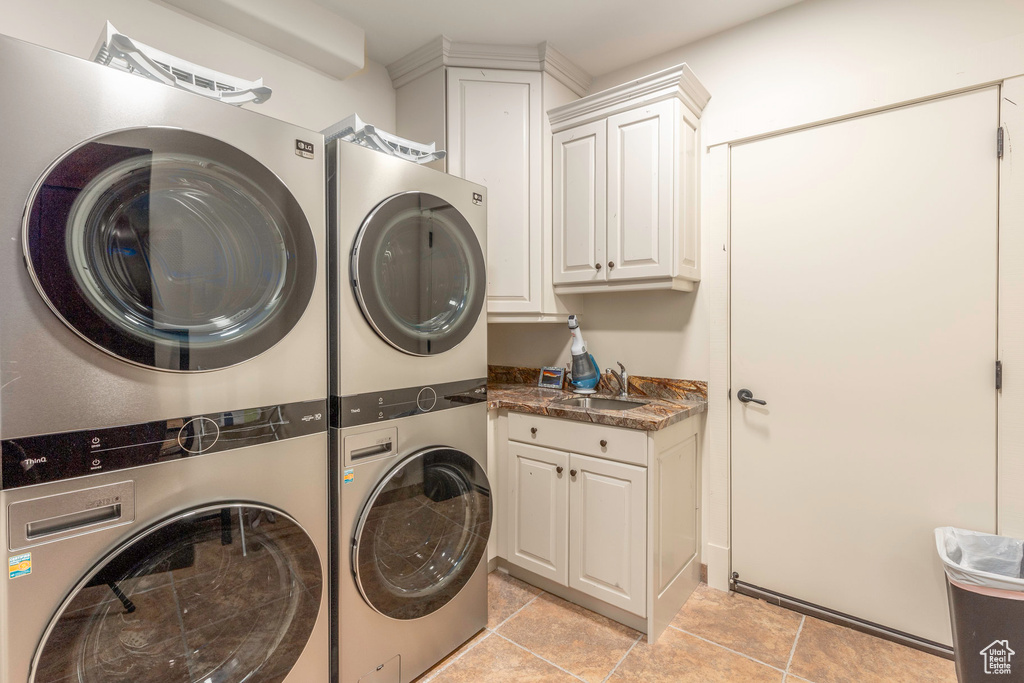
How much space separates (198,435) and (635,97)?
213cm

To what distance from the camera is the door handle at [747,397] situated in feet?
7.01

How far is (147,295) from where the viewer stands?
1056 mm

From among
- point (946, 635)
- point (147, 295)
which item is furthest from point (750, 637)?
point (147, 295)

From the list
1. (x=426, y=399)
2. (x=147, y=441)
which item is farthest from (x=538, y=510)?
(x=147, y=441)

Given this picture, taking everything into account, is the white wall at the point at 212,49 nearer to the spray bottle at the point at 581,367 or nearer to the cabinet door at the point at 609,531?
the spray bottle at the point at 581,367

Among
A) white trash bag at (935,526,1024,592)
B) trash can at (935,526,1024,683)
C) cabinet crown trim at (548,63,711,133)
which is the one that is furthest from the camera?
cabinet crown trim at (548,63,711,133)

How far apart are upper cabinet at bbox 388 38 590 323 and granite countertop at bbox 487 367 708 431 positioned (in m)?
0.42

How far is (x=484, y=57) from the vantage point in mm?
2332

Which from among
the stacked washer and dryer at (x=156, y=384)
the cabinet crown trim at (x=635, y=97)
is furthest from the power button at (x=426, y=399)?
the cabinet crown trim at (x=635, y=97)

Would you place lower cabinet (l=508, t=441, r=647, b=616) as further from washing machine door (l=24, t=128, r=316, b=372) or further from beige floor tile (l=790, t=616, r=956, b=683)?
washing machine door (l=24, t=128, r=316, b=372)

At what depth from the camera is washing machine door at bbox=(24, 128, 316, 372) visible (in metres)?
0.95

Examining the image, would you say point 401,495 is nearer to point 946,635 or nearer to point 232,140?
point 232,140

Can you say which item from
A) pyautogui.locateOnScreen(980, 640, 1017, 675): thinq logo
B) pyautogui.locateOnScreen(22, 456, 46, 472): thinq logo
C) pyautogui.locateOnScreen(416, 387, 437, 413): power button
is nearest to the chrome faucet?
pyautogui.locateOnScreen(416, 387, 437, 413): power button

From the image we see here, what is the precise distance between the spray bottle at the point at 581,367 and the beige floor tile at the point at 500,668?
1220 millimetres
